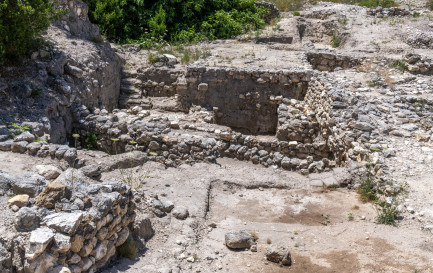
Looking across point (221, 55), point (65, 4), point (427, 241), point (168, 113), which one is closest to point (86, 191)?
point (427, 241)

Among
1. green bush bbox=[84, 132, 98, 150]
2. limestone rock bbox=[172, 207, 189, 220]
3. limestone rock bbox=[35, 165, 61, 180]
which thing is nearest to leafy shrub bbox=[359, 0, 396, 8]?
green bush bbox=[84, 132, 98, 150]

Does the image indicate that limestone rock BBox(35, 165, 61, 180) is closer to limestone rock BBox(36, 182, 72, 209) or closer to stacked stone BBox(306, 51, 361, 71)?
limestone rock BBox(36, 182, 72, 209)

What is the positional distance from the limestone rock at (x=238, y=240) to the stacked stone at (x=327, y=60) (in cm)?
883

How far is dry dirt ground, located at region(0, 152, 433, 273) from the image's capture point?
494cm

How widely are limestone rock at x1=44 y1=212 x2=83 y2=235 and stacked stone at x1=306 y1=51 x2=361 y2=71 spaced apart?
10.6 metres

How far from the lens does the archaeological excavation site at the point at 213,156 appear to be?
4480mm

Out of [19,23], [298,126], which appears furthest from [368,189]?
[19,23]

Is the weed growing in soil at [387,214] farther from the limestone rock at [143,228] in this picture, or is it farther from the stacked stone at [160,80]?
the stacked stone at [160,80]

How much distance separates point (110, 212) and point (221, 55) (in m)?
9.17

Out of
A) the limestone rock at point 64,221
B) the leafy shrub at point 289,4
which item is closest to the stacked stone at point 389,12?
the leafy shrub at point 289,4

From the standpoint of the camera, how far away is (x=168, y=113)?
448 inches

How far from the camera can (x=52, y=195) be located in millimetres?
4141

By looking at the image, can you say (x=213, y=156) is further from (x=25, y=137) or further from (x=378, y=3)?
(x=378, y=3)

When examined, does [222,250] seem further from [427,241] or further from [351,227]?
[427,241]
